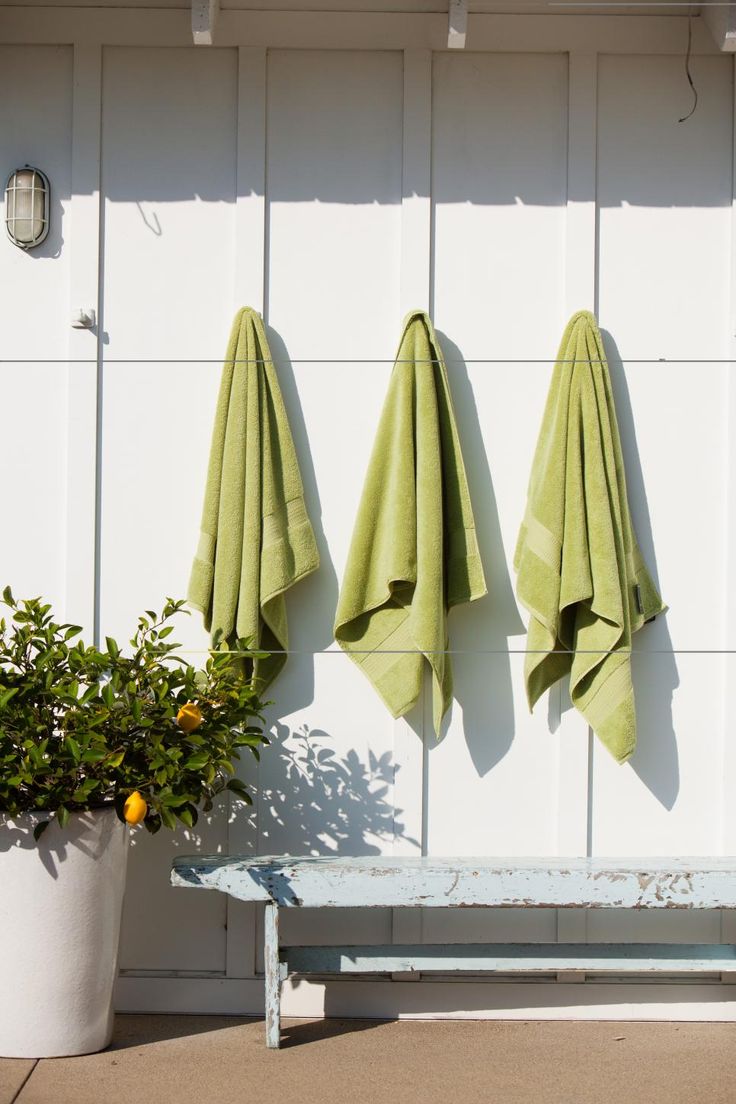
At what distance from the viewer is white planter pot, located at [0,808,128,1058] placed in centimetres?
337

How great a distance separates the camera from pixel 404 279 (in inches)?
154

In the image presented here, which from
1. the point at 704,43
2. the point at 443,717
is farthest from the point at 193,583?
the point at 704,43

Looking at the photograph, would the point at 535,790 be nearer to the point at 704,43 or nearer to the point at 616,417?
the point at 616,417

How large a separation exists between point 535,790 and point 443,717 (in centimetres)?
38

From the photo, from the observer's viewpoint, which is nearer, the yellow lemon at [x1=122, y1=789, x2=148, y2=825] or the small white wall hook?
the yellow lemon at [x1=122, y1=789, x2=148, y2=825]

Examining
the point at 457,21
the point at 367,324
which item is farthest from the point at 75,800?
the point at 457,21

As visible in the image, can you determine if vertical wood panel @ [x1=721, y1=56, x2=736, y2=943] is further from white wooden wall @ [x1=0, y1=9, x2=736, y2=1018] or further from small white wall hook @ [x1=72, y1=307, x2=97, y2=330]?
small white wall hook @ [x1=72, y1=307, x2=97, y2=330]

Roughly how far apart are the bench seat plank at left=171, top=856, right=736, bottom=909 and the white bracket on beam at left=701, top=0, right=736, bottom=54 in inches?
98.1

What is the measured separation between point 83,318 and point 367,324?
2.97 ft

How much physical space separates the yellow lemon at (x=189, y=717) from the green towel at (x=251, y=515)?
35 cm

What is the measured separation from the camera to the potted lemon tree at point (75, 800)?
3357mm

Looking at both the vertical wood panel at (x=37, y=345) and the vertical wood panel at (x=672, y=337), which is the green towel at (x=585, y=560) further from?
the vertical wood panel at (x=37, y=345)

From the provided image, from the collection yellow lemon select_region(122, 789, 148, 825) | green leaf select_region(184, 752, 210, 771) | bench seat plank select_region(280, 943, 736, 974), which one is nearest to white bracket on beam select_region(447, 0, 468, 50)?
green leaf select_region(184, 752, 210, 771)

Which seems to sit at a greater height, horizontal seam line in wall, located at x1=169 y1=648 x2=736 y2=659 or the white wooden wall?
the white wooden wall
